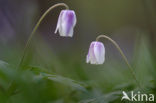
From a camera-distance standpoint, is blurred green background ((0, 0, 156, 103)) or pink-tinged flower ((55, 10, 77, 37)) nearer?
blurred green background ((0, 0, 156, 103))

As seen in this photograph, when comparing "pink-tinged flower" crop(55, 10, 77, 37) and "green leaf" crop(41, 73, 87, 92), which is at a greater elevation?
"pink-tinged flower" crop(55, 10, 77, 37)

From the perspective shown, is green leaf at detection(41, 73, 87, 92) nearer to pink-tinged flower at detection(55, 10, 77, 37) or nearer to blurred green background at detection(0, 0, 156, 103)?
blurred green background at detection(0, 0, 156, 103)

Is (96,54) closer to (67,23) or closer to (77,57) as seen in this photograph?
(67,23)

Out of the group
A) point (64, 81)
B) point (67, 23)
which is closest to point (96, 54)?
point (67, 23)

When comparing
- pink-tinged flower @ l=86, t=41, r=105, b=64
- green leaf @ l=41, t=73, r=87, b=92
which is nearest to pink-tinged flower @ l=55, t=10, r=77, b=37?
pink-tinged flower @ l=86, t=41, r=105, b=64

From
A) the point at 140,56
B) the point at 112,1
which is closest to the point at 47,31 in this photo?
the point at 112,1

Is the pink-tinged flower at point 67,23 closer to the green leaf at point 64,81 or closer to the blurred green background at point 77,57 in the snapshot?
the blurred green background at point 77,57

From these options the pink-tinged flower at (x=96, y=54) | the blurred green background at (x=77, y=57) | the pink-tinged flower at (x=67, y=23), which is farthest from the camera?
the pink-tinged flower at (x=96, y=54)

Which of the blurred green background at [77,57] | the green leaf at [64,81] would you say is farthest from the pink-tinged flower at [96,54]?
the green leaf at [64,81]
